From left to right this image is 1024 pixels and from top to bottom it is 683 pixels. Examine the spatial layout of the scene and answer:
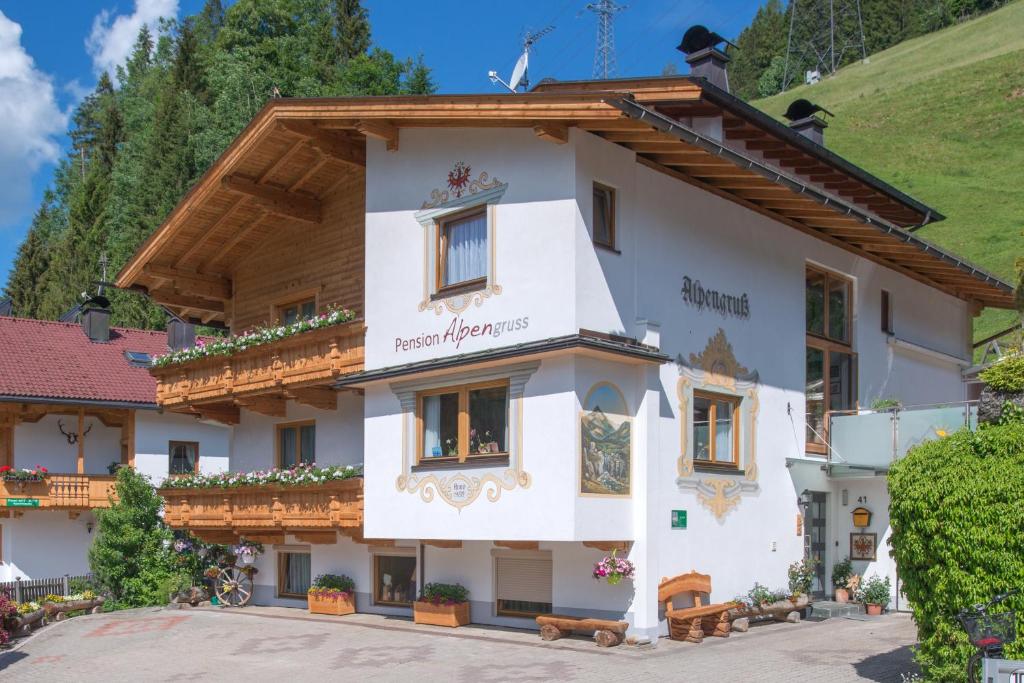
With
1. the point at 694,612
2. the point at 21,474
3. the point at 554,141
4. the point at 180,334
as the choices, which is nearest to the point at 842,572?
the point at 694,612

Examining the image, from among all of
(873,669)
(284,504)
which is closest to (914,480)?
(873,669)

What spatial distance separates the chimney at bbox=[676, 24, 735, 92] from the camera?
20844 millimetres

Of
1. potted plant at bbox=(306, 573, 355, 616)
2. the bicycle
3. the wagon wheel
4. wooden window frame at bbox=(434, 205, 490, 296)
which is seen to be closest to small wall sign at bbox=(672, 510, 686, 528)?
wooden window frame at bbox=(434, 205, 490, 296)

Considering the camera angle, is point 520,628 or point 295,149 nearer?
point 520,628

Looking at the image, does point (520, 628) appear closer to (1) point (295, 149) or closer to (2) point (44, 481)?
(1) point (295, 149)

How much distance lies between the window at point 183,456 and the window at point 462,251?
54.4ft

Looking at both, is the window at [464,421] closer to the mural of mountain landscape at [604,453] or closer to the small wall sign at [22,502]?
the mural of mountain landscape at [604,453]

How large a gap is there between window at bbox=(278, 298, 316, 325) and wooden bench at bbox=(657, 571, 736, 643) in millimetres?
9299

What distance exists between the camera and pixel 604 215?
16547 millimetres

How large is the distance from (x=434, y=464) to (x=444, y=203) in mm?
4231

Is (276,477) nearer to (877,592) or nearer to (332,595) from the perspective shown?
(332,595)

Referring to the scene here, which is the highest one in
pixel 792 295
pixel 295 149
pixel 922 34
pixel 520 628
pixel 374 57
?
pixel 922 34

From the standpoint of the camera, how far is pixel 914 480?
1166 centimetres

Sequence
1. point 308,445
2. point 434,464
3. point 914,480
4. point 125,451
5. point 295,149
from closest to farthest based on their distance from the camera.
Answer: point 914,480, point 434,464, point 295,149, point 308,445, point 125,451
